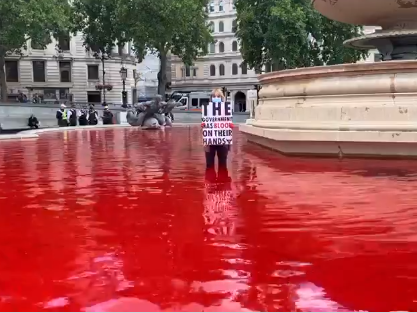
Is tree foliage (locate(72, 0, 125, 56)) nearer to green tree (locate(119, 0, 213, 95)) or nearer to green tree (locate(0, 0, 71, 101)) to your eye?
green tree (locate(119, 0, 213, 95))

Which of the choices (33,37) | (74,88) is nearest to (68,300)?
(33,37)

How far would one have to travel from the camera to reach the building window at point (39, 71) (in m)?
58.4

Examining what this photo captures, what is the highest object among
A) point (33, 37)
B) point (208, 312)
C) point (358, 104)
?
point (33, 37)

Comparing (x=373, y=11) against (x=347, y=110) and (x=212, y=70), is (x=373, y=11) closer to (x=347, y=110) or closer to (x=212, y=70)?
(x=347, y=110)

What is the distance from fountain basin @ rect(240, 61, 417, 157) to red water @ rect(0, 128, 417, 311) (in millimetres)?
977

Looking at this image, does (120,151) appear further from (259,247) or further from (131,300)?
(131,300)

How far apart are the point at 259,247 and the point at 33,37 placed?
133 ft

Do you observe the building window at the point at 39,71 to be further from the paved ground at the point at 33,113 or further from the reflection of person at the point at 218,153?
the reflection of person at the point at 218,153

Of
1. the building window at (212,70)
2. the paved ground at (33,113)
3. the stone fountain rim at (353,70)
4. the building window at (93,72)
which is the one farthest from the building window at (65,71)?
the stone fountain rim at (353,70)

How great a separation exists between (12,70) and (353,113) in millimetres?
53805

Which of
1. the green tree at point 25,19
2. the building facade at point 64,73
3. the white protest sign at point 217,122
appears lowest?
the white protest sign at point 217,122

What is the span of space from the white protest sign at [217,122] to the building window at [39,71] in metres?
53.5

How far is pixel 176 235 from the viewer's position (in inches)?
191

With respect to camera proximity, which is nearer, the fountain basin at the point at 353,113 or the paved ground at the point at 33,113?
the fountain basin at the point at 353,113
